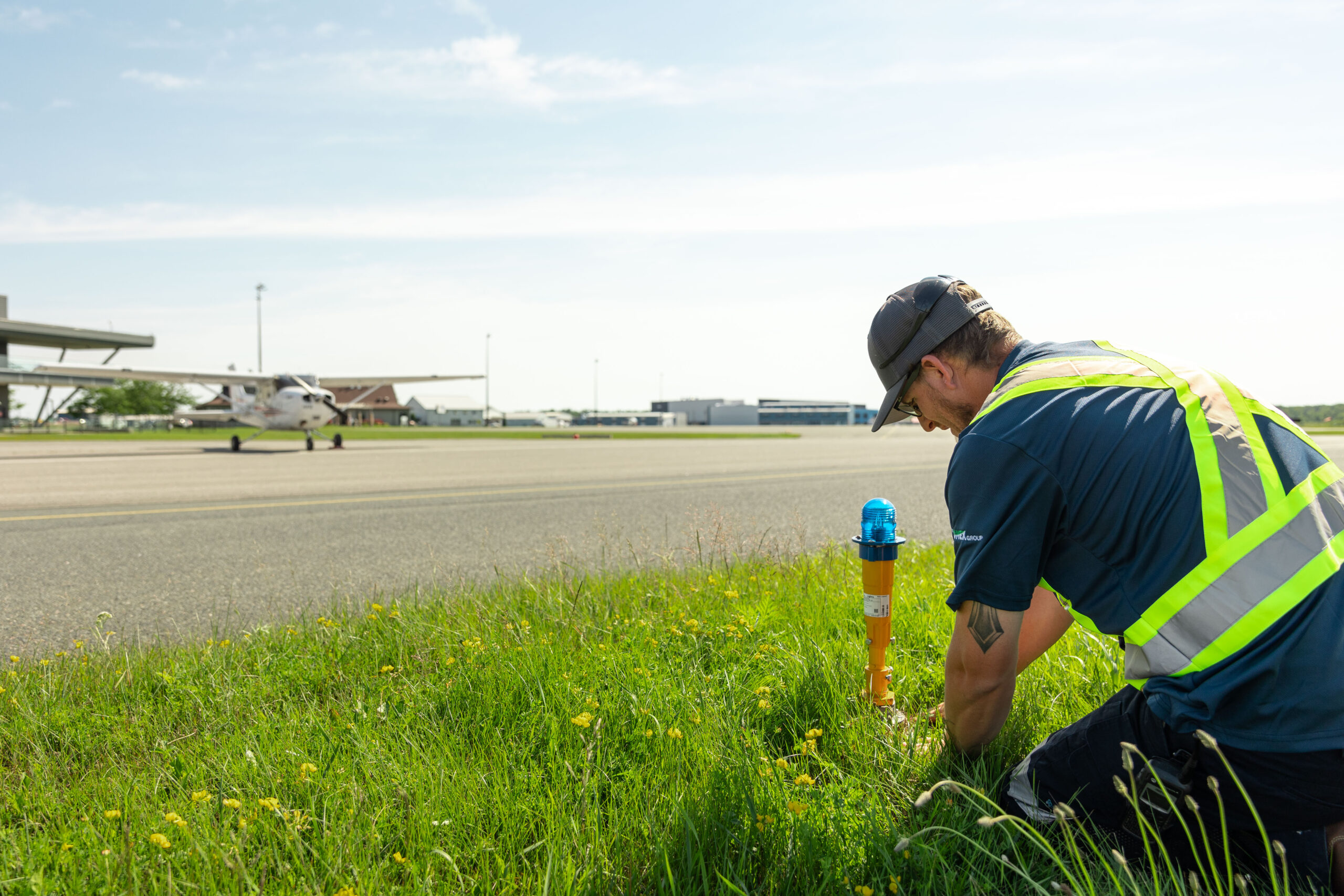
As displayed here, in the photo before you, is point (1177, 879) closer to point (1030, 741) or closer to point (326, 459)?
point (1030, 741)

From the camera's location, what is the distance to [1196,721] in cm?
161

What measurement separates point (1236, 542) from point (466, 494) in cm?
1060

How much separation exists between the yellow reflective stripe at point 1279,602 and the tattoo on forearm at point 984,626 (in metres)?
0.45

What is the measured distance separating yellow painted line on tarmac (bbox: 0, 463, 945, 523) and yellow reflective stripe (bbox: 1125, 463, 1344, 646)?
984 centimetres

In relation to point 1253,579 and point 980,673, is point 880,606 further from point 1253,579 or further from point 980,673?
point 1253,579

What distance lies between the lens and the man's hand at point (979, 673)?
6.06ft

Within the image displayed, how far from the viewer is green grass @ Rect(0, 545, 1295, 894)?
5.54 feet

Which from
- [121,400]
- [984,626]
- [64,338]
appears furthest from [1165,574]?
[121,400]

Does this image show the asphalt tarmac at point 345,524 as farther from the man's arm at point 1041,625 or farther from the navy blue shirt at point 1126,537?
the navy blue shirt at point 1126,537

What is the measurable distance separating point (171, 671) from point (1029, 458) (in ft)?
10.9

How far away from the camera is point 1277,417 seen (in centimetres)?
169

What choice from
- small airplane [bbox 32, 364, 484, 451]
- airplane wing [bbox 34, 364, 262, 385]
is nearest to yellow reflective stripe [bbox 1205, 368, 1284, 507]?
small airplane [bbox 32, 364, 484, 451]

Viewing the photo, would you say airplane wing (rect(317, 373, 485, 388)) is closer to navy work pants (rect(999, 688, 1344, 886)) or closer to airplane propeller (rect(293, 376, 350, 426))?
airplane propeller (rect(293, 376, 350, 426))

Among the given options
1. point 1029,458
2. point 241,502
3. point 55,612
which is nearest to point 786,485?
point 241,502
